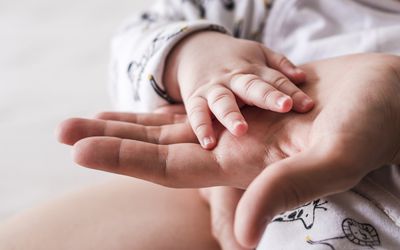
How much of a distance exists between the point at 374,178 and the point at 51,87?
1.99 ft

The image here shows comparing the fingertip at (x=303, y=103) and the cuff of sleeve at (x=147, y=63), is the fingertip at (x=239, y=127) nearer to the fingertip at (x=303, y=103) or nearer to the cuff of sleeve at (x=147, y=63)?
the fingertip at (x=303, y=103)

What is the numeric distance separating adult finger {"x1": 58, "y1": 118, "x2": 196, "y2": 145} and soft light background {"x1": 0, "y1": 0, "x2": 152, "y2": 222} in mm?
303

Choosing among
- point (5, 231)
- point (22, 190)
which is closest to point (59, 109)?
point (22, 190)

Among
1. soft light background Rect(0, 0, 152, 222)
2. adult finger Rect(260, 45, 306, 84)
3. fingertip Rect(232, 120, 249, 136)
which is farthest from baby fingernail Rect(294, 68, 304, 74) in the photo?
soft light background Rect(0, 0, 152, 222)

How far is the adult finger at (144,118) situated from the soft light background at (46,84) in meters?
0.27

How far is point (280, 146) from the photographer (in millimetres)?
383

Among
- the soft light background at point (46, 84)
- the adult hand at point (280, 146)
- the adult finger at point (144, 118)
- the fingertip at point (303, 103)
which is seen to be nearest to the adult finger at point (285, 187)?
the adult hand at point (280, 146)

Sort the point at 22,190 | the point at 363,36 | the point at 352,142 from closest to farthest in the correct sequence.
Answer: the point at 352,142
the point at 363,36
the point at 22,190

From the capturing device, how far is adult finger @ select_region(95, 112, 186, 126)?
0.46 meters

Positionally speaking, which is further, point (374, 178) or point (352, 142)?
point (374, 178)

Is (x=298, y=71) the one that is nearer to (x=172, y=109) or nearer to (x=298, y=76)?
(x=298, y=76)

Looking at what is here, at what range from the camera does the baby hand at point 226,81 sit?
15.6 inches

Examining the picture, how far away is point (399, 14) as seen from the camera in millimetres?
565

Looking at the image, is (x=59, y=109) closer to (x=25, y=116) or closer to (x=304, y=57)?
(x=25, y=116)
